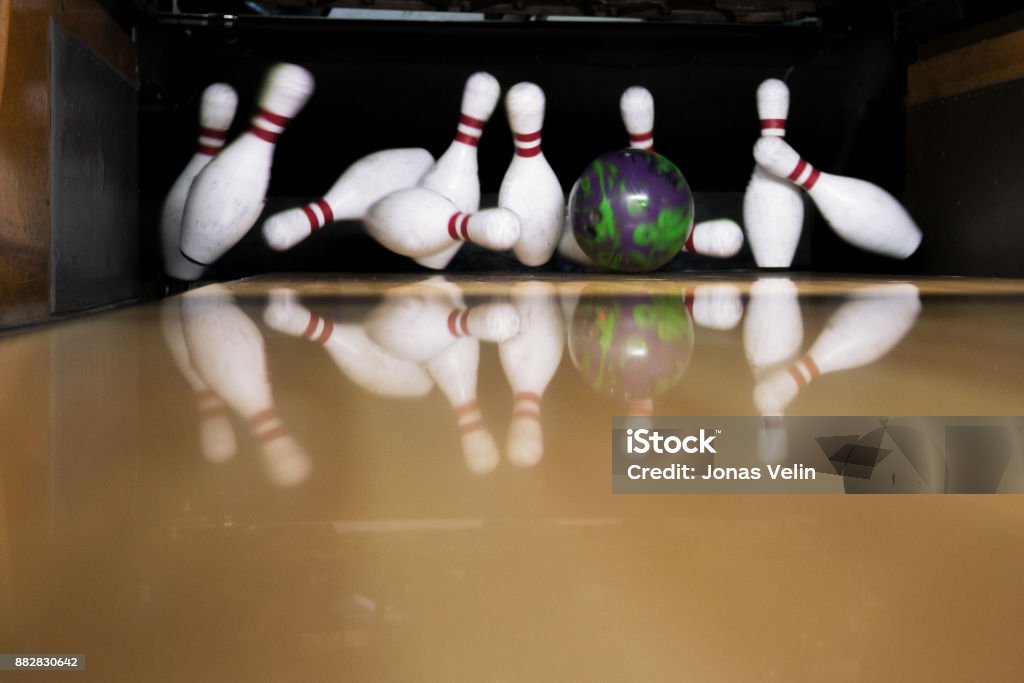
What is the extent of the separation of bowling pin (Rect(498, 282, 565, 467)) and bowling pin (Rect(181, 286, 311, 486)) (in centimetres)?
10

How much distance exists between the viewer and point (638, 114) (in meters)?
2.86

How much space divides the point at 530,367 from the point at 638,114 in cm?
222

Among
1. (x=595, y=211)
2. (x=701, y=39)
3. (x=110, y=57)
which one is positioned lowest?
(x=595, y=211)

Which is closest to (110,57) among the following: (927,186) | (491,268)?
(491,268)

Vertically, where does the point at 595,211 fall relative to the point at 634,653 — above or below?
above

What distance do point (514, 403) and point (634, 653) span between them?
1.19 ft

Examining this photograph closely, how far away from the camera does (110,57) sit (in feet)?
7.55

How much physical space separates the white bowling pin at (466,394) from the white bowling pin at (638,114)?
6.62 ft

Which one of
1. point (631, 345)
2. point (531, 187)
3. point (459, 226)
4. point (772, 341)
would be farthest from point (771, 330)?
point (531, 187)

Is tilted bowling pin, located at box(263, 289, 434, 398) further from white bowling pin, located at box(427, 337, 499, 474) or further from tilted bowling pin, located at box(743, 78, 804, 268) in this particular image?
tilted bowling pin, located at box(743, 78, 804, 268)

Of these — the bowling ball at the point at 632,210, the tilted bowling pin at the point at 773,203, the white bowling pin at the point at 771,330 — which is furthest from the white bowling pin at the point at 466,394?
the tilted bowling pin at the point at 773,203

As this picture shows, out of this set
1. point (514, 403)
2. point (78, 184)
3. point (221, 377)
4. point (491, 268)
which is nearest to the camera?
point (514, 403)

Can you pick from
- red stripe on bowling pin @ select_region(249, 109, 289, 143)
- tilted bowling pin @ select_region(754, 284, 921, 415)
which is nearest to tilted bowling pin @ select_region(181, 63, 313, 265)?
red stripe on bowling pin @ select_region(249, 109, 289, 143)

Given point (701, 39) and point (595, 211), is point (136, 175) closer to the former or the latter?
point (595, 211)
